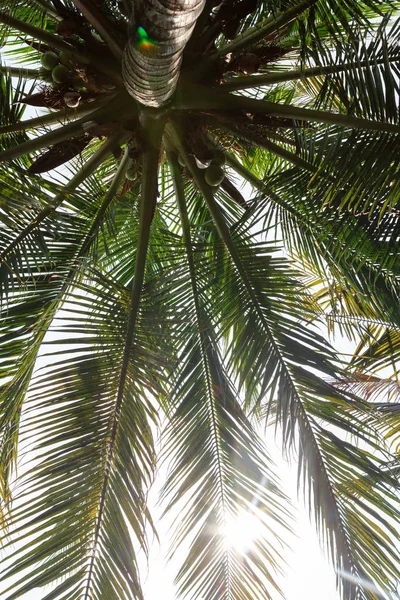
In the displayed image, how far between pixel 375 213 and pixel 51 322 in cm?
200

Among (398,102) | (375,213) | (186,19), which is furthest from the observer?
(375,213)

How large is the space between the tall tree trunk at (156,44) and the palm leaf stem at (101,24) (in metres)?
0.58

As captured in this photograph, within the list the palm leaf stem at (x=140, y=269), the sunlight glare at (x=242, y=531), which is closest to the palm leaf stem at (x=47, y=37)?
the palm leaf stem at (x=140, y=269)

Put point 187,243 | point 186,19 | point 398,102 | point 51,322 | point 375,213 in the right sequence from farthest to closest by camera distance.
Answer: point 187,243
point 51,322
point 375,213
point 398,102
point 186,19

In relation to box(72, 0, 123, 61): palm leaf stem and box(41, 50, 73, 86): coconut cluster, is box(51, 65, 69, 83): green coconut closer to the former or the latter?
box(41, 50, 73, 86): coconut cluster

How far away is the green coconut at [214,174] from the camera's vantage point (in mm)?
4090

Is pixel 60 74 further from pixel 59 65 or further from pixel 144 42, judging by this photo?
pixel 144 42

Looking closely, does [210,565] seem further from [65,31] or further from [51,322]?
[65,31]

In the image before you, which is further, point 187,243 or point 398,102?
point 187,243

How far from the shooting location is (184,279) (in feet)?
13.5

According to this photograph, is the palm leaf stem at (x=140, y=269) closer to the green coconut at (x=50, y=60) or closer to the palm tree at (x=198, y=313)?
the palm tree at (x=198, y=313)

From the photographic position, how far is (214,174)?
13.4ft

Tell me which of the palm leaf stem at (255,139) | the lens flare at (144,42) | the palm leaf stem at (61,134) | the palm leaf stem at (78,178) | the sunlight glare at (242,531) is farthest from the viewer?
the sunlight glare at (242,531)

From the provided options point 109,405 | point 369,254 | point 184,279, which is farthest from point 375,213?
point 109,405
